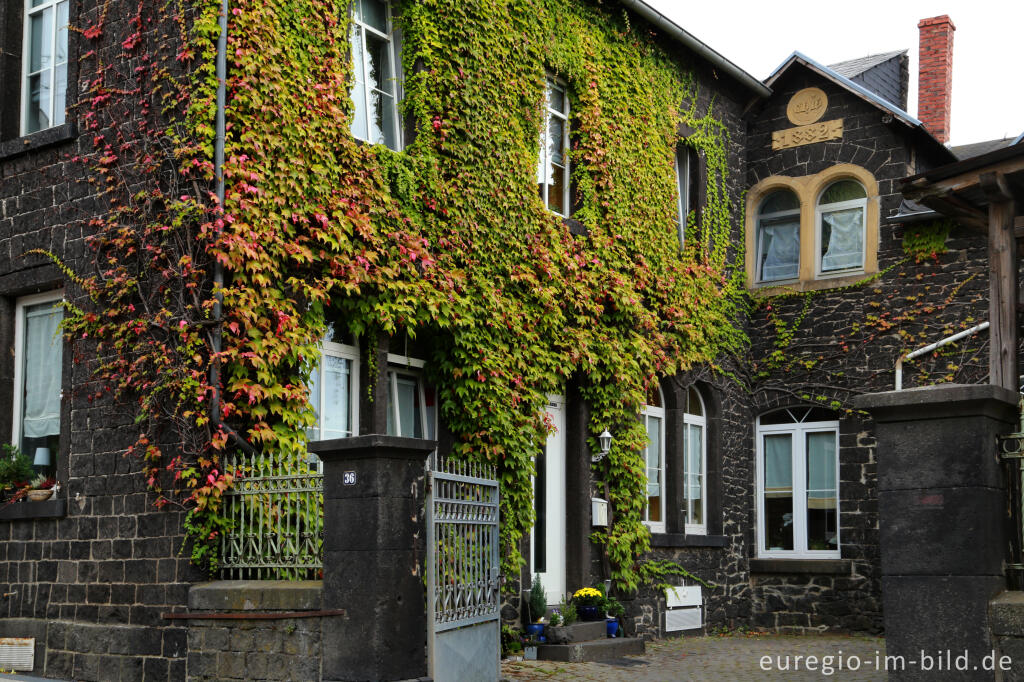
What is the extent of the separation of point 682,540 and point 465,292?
191 inches

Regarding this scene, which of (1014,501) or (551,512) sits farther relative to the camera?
(551,512)

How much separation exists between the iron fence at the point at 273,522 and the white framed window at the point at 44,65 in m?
3.89

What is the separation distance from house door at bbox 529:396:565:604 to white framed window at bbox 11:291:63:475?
4.65 m

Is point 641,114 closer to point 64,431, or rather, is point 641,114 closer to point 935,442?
point 64,431

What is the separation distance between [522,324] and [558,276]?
78 centimetres

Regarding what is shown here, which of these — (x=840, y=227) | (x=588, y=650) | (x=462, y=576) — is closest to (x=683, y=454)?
(x=840, y=227)

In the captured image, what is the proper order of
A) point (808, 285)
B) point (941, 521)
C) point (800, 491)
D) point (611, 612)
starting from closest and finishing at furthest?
point (941, 521) → point (611, 612) → point (800, 491) → point (808, 285)

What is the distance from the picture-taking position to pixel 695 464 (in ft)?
50.4

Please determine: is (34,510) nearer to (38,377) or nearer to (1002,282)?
(38,377)

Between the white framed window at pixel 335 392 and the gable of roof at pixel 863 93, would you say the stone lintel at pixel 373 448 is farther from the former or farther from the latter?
the gable of roof at pixel 863 93

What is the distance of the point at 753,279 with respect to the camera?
16781mm

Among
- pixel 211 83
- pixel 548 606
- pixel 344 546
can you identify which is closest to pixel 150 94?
pixel 211 83

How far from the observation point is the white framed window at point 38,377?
33.7 feet

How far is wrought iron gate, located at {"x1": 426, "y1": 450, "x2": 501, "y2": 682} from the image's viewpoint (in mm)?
8180
